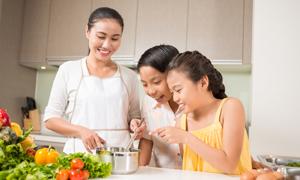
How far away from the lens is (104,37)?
4.29 ft

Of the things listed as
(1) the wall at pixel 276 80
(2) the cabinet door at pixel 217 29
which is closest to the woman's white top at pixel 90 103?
(1) the wall at pixel 276 80

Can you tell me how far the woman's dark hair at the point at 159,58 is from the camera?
1.27 m

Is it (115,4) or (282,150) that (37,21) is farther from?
(282,150)

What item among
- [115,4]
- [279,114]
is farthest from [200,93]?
[115,4]

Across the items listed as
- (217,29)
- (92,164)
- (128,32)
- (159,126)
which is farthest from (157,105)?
(128,32)

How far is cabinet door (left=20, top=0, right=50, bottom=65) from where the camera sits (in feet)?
9.82

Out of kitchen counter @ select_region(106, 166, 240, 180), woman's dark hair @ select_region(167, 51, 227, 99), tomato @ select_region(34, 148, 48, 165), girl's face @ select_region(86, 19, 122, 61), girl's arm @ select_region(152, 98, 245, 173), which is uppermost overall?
girl's face @ select_region(86, 19, 122, 61)

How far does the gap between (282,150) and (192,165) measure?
3.39 ft

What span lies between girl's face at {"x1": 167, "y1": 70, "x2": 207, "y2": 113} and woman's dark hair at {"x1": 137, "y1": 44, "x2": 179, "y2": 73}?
0.10 meters

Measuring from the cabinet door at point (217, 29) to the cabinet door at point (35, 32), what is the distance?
4.63 ft

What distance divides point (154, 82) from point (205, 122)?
26 centimetres

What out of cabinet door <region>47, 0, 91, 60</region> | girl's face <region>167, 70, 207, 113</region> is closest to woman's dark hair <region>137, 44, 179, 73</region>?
girl's face <region>167, 70, 207, 113</region>

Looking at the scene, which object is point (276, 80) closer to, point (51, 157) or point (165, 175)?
point (165, 175)

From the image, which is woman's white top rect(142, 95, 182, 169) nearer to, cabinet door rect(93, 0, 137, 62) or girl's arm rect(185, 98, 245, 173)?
girl's arm rect(185, 98, 245, 173)
